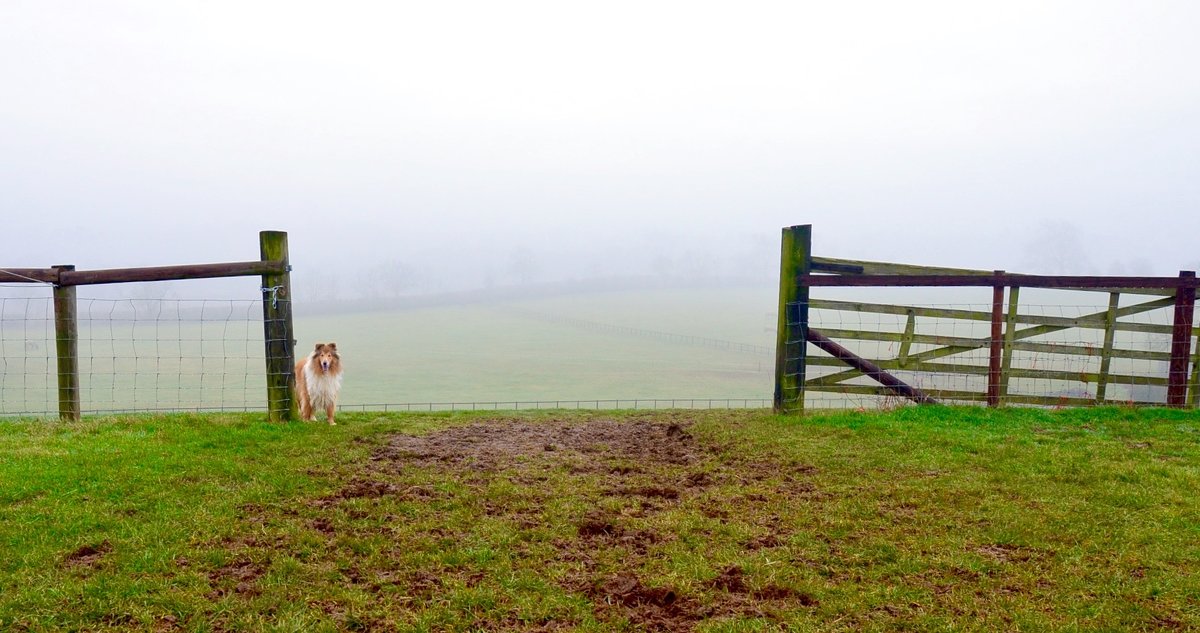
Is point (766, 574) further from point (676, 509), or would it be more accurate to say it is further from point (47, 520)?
point (47, 520)

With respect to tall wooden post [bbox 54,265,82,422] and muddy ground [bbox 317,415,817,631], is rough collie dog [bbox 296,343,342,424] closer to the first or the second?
muddy ground [bbox 317,415,817,631]

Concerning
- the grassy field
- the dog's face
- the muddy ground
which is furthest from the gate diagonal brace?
the dog's face

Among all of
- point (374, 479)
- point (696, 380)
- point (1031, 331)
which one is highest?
point (1031, 331)

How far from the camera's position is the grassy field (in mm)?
3549

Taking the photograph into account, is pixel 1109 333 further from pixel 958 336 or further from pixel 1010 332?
pixel 958 336

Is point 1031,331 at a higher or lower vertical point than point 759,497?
higher

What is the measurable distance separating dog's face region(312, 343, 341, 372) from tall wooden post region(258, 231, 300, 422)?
30cm

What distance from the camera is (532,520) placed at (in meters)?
4.86

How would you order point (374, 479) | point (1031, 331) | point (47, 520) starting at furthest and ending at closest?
point (1031, 331) < point (374, 479) < point (47, 520)

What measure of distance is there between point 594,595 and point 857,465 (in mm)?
3623

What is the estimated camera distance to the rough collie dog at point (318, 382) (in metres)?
8.40

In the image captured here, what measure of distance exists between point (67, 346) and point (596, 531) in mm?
7288

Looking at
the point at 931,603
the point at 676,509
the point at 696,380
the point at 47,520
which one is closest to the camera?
the point at 931,603

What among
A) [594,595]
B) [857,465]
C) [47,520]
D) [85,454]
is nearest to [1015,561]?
[857,465]
